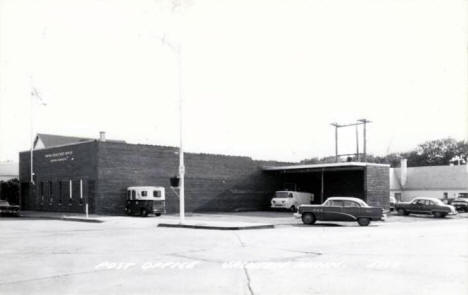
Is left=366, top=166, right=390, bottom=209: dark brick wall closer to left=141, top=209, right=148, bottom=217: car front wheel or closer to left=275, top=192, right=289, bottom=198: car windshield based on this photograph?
left=275, top=192, right=289, bottom=198: car windshield

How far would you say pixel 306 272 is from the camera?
413 inches

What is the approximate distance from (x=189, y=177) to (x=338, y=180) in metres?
13.0

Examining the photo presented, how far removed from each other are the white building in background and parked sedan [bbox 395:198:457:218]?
21878 mm

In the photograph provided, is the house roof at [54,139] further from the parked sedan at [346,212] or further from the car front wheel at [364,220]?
the car front wheel at [364,220]

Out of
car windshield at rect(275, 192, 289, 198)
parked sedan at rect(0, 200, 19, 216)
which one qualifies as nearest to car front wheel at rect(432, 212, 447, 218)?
car windshield at rect(275, 192, 289, 198)

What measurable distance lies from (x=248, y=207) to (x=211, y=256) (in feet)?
108

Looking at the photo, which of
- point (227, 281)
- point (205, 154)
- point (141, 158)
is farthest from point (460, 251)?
point (205, 154)

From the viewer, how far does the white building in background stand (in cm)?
5935

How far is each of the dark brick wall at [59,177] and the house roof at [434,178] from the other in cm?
3912

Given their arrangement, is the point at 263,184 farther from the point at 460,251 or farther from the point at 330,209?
the point at 460,251

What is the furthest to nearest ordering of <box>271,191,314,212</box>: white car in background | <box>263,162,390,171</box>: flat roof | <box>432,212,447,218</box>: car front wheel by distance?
<box>271,191,314,212</box>: white car in background
<box>263,162,390,171</box>: flat roof
<box>432,212,447,218</box>: car front wheel

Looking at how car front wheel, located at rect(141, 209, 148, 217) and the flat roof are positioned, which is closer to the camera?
car front wheel, located at rect(141, 209, 148, 217)

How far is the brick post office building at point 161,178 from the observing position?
36938 mm

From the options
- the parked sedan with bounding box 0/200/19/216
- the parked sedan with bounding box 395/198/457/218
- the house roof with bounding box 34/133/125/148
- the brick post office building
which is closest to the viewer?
the parked sedan with bounding box 395/198/457/218
